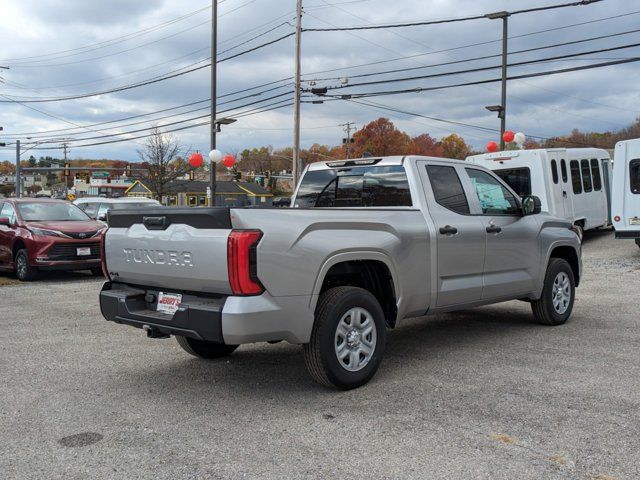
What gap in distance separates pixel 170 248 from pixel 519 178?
1337 cm

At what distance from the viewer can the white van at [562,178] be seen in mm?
15664

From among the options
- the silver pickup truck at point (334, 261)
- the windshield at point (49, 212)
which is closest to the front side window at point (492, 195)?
the silver pickup truck at point (334, 261)

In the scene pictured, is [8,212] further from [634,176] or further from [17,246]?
[634,176]

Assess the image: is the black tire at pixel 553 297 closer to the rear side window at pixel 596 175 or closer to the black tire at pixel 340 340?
the black tire at pixel 340 340

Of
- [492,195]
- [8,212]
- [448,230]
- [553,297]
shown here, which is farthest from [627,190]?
[8,212]

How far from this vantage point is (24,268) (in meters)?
12.2

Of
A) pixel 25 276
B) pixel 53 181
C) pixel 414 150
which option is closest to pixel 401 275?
pixel 25 276

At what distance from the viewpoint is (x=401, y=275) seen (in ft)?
17.0

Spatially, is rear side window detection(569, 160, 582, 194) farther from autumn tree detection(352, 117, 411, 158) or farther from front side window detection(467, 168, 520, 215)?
autumn tree detection(352, 117, 411, 158)

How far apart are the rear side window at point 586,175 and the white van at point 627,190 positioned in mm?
2686

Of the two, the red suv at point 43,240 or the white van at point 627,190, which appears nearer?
the red suv at point 43,240

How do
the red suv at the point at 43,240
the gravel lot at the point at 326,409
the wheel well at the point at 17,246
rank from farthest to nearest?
the wheel well at the point at 17,246
the red suv at the point at 43,240
the gravel lot at the point at 326,409

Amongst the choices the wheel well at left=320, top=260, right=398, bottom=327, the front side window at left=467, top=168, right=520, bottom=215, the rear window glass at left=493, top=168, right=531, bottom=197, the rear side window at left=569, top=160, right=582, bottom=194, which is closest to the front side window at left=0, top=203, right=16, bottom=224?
the wheel well at left=320, top=260, right=398, bottom=327

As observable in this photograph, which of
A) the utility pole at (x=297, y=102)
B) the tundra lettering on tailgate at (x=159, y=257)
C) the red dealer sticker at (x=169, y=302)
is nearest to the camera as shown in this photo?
the tundra lettering on tailgate at (x=159, y=257)
